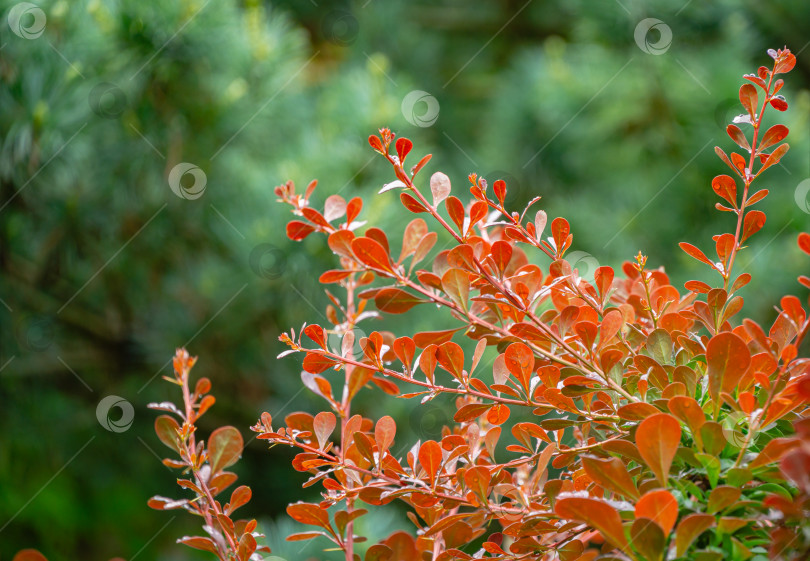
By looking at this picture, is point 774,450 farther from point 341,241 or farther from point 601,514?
point 341,241

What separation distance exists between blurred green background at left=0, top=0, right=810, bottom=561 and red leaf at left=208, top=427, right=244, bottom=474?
461 mm

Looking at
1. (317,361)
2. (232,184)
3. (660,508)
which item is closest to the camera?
(660,508)

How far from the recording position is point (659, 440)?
0.22 m

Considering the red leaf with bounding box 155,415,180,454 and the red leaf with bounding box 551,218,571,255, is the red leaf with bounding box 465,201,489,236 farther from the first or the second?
the red leaf with bounding box 155,415,180,454

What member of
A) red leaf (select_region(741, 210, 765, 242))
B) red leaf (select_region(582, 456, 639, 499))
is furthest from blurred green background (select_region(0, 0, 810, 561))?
red leaf (select_region(582, 456, 639, 499))

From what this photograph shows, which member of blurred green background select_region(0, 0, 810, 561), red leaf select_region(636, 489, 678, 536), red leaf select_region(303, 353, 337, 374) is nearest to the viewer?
red leaf select_region(636, 489, 678, 536)

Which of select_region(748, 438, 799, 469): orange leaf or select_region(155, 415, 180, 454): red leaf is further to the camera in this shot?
select_region(155, 415, 180, 454): red leaf

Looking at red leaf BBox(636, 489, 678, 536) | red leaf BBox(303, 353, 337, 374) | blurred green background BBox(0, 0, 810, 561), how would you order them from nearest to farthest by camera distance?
red leaf BBox(636, 489, 678, 536) → red leaf BBox(303, 353, 337, 374) → blurred green background BBox(0, 0, 810, 561)

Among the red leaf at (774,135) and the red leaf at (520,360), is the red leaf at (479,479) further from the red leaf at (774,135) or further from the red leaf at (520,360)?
the red leaf at (774,135)

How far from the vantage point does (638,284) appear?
383 millimetres

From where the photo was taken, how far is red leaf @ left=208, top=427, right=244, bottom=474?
329mm

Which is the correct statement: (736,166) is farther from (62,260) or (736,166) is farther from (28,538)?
(28,538)

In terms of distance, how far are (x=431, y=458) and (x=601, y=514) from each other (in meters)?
0.10

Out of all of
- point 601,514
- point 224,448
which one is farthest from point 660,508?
point 224,448
